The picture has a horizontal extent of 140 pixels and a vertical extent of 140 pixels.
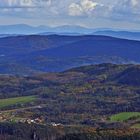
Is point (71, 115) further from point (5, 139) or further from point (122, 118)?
point (5, 139)

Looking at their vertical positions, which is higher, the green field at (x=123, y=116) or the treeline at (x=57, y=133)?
the treeline at (x=57, y=133)

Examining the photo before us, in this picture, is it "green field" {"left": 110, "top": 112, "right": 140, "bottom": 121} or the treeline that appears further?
"green field" {"left": 110, "top": 112, "right": 140, "bottom": 121}

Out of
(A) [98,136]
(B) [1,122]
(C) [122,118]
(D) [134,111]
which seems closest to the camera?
(A) [98,136]

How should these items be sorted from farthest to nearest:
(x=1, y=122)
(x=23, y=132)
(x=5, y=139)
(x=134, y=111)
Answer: (x=134, y=111) → (x=1, y=122) → (x=23, y=132) → (x=5, y=139)

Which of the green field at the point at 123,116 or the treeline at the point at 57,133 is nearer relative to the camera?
the treeline at the point at 57,133

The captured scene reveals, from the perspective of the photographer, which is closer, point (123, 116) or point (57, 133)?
point (57, 133)

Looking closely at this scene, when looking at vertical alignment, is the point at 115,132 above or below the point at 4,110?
above

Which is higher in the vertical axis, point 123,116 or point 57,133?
point 57,133

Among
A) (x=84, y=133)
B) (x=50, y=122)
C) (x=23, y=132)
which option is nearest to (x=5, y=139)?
(x=23, y=132)

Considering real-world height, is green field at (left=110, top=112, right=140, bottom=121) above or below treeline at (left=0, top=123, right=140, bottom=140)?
below

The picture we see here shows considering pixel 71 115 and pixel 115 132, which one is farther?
pixel 71 115
